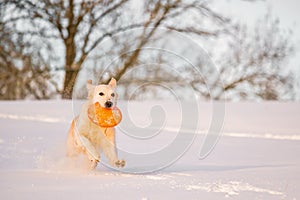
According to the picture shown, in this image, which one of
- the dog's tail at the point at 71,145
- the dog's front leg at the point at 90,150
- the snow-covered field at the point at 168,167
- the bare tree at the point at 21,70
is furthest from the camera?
the bare tree at the point at 21,70

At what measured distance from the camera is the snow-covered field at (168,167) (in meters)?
2.40

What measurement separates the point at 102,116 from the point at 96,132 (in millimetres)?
142

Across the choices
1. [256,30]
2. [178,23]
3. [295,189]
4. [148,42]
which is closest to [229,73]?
[256,30]

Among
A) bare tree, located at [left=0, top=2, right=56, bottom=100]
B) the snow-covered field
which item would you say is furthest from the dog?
bare tree, located at [left=0, top=2, right=56, bottom=100]

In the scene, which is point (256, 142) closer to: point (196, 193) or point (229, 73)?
point (196, 193)

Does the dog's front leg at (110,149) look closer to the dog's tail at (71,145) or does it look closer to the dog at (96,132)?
the dog at (96,132)

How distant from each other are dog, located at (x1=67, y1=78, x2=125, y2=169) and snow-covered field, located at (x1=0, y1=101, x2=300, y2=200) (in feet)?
0.39

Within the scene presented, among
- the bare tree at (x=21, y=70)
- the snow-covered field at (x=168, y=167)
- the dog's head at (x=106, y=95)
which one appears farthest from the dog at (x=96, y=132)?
the bare tree at (x=21, y=70)

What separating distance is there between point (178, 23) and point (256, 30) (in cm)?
233

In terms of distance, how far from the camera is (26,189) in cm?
241

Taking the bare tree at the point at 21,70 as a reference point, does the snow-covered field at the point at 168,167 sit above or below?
below

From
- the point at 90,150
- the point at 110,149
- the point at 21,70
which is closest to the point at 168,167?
the point at 110,149

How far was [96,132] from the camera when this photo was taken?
3.05 m

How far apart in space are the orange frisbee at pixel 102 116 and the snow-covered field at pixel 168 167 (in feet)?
1.10
